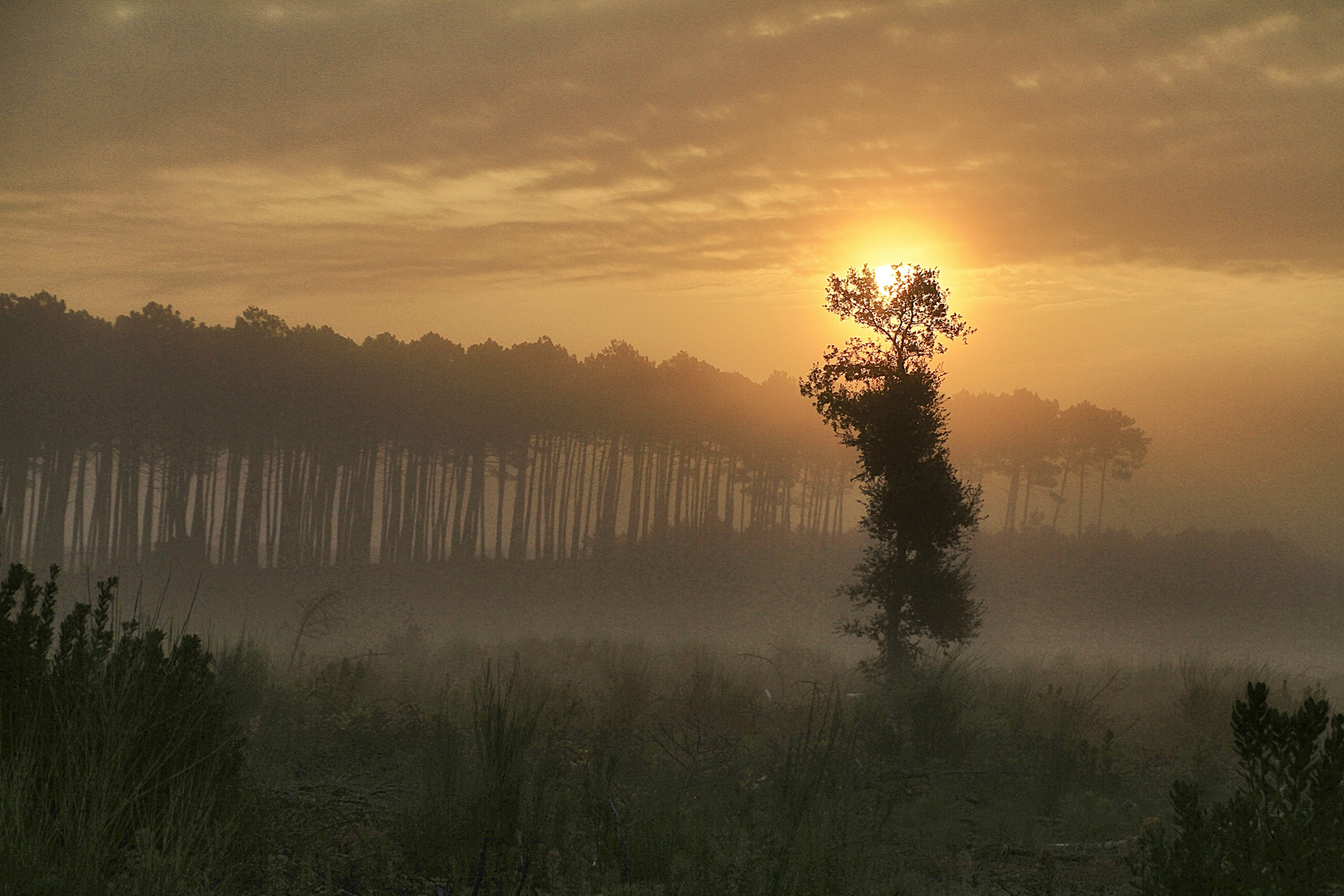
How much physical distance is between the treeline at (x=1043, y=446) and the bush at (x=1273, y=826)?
73.9 m

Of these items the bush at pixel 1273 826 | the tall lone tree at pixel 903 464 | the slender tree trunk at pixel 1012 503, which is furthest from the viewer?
the slender tree trunk at pixel 1012 503

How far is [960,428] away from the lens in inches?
3455

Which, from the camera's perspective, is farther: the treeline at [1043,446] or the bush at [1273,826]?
the treeline at [1043,446]

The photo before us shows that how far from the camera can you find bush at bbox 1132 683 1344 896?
444 cm

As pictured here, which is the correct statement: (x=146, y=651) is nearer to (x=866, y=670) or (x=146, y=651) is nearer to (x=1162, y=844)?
(x=1162, y=844)

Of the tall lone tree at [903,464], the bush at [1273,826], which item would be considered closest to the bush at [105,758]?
the bush at [1273,826]

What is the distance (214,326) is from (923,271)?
48.6 metres

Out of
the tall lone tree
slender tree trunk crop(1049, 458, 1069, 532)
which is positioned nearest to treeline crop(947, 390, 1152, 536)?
→ slender tree trunk crop(1049, 458, 1069, 532)

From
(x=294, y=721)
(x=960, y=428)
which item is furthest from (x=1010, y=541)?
(x=294, y=721)

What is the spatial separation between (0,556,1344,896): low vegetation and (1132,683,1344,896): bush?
0.02 metres

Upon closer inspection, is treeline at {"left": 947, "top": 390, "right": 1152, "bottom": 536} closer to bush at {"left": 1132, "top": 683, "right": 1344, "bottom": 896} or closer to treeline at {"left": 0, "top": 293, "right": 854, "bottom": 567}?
treeline at {"left": 0, "top": 293, "right": 854, "bottom": 567}

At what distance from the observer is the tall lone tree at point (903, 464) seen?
61.9 feet

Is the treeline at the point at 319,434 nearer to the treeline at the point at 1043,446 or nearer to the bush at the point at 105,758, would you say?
the treeline at the point at 1043,446

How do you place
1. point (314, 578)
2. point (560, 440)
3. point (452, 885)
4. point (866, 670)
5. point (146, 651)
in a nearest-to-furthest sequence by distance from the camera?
point (452, 885) < point (146, 651) < point (866, 670) < point (314, 578) < point (560, 440)
